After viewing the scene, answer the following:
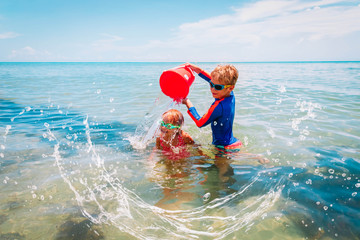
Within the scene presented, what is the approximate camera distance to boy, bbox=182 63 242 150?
3.61 metres

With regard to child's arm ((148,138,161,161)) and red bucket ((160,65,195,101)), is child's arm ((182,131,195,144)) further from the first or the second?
red bucket ((160,65,195,101))

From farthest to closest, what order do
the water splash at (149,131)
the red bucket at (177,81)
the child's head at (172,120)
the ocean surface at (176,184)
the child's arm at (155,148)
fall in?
the water splash at (149,131) < the child's arm at (155,148) < the child's head at (172,120) < the red bucket at (177,81) < the ocean surface at (176,184)

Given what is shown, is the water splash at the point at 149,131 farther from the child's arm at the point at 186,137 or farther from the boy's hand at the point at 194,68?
the boy's hand at the point at 194,68

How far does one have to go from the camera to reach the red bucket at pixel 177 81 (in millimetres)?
3705

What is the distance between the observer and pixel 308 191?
3068 mm

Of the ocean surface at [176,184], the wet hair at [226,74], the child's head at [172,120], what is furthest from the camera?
the child's head at [172,120]

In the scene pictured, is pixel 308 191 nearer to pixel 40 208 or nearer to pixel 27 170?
pixel 40 208

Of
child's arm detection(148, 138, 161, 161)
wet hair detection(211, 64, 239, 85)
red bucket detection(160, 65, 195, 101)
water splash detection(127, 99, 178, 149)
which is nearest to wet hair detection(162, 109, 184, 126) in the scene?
red bucket detection(160, 65, 195, 101)

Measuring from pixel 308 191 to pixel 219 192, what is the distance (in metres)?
1.22

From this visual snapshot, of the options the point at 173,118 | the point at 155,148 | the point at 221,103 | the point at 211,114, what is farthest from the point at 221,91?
the point at 155,148

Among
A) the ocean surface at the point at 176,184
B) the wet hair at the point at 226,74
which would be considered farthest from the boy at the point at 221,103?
the ocean surface at the point at 176,184

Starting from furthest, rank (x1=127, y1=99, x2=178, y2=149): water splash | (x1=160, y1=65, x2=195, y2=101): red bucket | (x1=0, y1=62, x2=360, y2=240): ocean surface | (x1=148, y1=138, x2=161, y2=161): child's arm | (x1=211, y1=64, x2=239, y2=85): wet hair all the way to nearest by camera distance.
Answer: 1. (x1=127, y1=99, x2=178, y2=149): water splash
2. (x1=148, y1=138, x2=161, y2=161): child's arm
3. (x1=160, y1=65, x2=195, y2=101): red bucket
4. (x1=211, y1=64, x2=239, y2=85): wet hair
5. (x1=0, y1=62, x2=360, y2=240): ocean surface

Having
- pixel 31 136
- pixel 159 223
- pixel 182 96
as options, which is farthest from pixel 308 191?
pixel 31 136

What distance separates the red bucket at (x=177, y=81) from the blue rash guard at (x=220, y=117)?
313 millimetres
